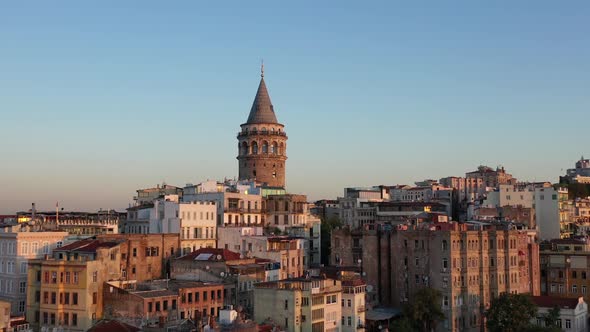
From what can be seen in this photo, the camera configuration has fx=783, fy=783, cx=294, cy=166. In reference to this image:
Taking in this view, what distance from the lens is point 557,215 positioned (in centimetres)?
11538

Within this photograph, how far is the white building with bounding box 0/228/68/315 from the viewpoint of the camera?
71750mm

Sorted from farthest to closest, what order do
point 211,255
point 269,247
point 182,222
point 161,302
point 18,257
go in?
point 182,222 → point 269,247 → point 211,255 → point 18,257 → point 161,302

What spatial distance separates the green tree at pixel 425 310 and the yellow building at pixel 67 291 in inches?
1093

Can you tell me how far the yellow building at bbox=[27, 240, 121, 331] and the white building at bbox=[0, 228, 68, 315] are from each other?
19.0 feet

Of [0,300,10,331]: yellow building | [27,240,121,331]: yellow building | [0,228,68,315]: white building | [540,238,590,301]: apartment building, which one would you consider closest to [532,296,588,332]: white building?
[540,238,590,301]: apartment building

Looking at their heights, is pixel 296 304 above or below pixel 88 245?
below

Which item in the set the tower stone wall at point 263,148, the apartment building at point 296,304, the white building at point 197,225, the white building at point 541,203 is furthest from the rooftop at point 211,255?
the white building at point 541,203

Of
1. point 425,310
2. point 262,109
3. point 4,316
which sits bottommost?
point 425,310

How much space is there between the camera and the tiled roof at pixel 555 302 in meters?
80.2

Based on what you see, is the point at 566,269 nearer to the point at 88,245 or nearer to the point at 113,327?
the point at 88,245

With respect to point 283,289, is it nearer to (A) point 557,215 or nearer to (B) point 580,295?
(B) point 580,295

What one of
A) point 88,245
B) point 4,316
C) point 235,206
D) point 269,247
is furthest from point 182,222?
point 4,316

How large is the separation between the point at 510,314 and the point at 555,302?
11612 millimetres

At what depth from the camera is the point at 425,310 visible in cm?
7188
